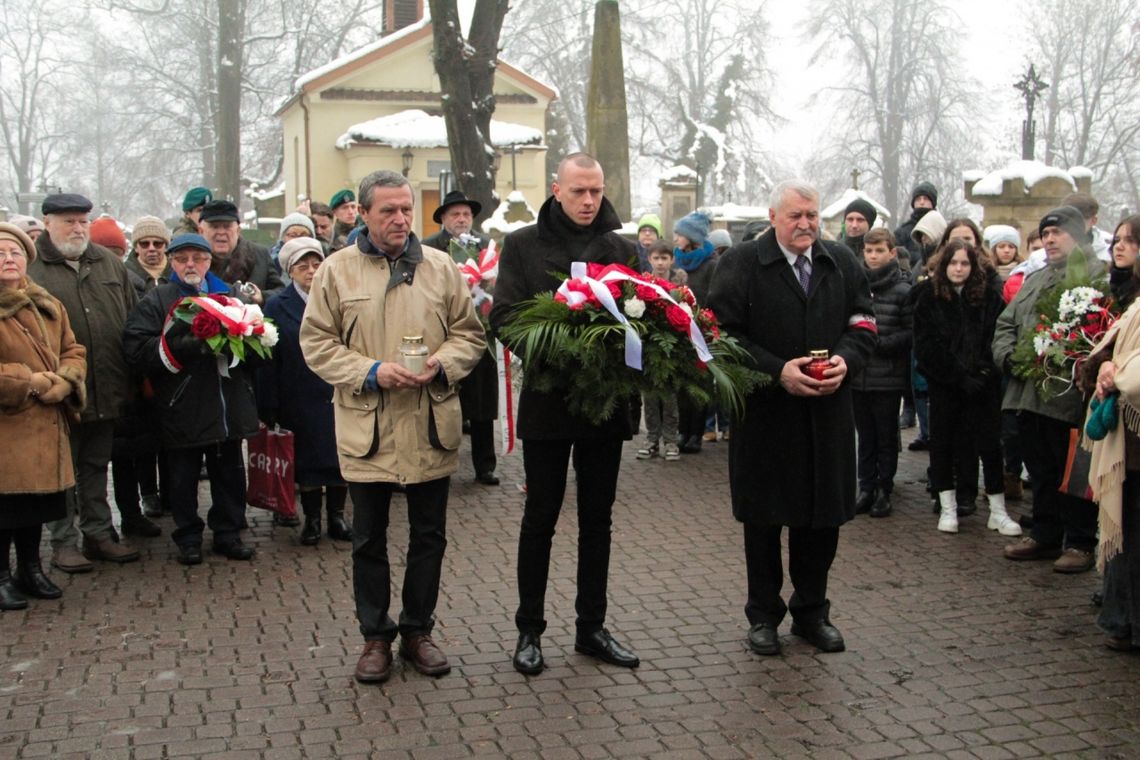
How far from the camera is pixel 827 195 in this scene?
5447 centimetres

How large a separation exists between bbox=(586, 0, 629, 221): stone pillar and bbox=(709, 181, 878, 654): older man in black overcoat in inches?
770

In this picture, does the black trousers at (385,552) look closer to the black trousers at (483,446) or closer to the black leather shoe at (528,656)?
the black leather shoe at (528,656)

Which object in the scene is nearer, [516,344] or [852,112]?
[516,344]

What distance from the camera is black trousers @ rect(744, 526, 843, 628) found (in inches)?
238

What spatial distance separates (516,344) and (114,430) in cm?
384

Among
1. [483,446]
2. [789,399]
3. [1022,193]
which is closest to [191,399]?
[483,446]

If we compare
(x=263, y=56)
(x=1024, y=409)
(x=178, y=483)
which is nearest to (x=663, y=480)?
(x=1024, y=409)

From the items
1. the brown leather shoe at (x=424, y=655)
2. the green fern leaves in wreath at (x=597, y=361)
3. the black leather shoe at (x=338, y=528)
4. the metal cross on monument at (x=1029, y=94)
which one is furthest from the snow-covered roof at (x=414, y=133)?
the green fern leaves in wreath at (x=597, y=361)

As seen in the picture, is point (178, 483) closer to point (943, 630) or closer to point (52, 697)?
point (52, 697)

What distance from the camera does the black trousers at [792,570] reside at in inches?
238

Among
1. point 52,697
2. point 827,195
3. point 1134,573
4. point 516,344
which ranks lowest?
point 52,697

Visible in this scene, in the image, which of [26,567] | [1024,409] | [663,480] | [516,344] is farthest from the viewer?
[663,480]

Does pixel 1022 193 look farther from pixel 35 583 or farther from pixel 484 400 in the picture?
pixel 35 583

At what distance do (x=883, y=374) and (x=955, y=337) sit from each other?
2.55ft
